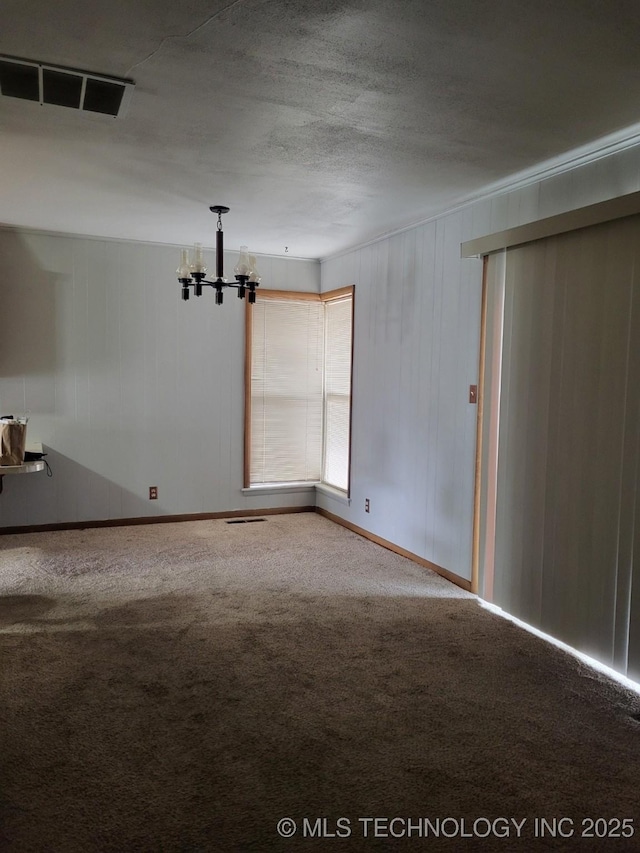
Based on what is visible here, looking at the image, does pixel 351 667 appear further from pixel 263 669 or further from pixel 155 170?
pixel 155 170

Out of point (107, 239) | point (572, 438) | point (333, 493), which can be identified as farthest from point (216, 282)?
point (333, 493)

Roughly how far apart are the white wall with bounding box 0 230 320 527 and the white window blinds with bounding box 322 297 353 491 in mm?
526

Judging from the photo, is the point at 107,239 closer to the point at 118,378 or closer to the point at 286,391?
the point at 118,378

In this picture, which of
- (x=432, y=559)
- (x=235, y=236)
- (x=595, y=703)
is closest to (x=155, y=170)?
(x=235, y=236)

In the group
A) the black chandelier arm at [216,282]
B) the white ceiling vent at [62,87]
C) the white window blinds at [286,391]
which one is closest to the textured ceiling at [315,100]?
the white ceiling vent at [62,87]

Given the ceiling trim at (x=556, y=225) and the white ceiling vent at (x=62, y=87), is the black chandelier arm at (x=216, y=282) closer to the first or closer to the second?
the ceiling trim at (x=556, y=225)

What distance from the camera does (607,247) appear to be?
3.07 m

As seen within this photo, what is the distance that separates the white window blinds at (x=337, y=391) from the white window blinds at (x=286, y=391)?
0.32 feet

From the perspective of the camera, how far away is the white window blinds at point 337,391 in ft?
20.0

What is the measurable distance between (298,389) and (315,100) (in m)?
3.89

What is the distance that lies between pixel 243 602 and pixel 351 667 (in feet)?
3.39

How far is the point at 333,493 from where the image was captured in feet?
20.2

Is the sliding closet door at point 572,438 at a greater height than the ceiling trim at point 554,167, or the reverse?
the ceiling trim at point 554,167

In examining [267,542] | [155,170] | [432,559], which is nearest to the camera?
[155,170]
